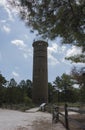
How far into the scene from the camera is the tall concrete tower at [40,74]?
2783 inches

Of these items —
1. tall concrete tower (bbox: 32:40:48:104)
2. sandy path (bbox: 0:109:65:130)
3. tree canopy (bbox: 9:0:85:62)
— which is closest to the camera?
tree canopy (bbox: 9:0:85:62)

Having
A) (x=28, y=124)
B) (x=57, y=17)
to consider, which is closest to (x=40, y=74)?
(x=28, y=124)

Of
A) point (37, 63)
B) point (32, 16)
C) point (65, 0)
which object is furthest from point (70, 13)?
point (37, 63)

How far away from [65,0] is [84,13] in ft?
2.44

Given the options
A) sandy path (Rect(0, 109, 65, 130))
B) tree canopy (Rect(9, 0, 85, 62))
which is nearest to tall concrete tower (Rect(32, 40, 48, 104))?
sandy path (Rect(0, 109, 65, 130))

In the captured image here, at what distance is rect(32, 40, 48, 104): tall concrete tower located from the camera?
232 ft

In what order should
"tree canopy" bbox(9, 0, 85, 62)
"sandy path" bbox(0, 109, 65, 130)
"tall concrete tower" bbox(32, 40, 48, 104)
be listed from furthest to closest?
"tall concrete tower" bbox(32, 40, 48, 104) → "sandy path" bbox(0, 109, 65, 130) → "tree canopy" bbox(9, 0, 85, 62)

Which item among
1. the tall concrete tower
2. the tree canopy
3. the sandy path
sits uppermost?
the tall concrete tower

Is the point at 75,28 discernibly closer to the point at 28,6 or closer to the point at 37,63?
the point at 28,6

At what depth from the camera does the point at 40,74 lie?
70.6 metres

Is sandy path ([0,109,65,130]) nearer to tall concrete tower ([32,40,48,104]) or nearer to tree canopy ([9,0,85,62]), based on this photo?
tree canopy ([9,0,85,62])

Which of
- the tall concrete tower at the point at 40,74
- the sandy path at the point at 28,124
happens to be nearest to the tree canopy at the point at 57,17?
the sandy path at the point at 28,124

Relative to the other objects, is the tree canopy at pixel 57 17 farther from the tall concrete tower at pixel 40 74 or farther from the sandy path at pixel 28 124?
the tall concrete tower at pixel 40 74

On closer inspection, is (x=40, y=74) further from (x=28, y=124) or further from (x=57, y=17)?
(x=57, y=17)
